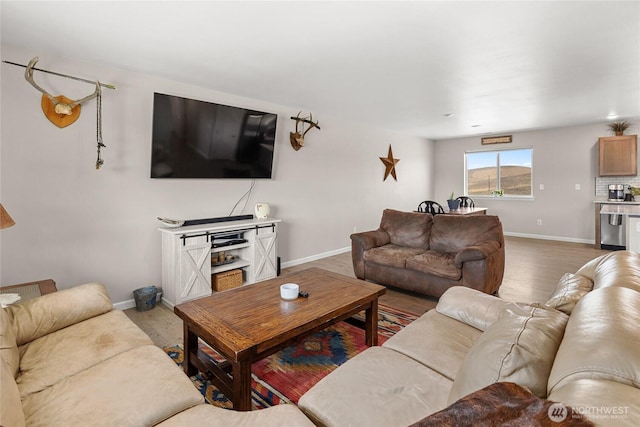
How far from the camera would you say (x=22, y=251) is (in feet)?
8.89

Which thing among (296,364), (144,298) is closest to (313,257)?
(144,298)

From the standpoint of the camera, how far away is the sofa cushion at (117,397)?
113cm

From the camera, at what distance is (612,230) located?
5734 mm

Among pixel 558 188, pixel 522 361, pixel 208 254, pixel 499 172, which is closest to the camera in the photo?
pixel 522 361

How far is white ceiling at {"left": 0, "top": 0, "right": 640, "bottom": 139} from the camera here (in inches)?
83.0

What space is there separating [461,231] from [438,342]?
2335 mm

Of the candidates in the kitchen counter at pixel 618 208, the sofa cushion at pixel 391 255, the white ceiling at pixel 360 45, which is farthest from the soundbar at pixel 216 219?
the kitchen counter at pixel 618 208

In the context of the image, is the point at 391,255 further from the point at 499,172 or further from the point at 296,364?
the point at 499,172

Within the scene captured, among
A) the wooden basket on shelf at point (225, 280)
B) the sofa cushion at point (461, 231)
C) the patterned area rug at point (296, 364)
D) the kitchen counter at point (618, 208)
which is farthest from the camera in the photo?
the kitchen counter at point (618, 208)

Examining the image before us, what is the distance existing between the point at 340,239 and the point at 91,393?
15.3ft

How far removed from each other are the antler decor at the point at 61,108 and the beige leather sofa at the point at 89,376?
69.3 inches

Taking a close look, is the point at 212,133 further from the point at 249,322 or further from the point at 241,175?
the point at 249,322

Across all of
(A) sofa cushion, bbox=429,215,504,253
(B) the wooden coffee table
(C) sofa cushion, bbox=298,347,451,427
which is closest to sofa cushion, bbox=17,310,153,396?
(B) the wooden coffee table

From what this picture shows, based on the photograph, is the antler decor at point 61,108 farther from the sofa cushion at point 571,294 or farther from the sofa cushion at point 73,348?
the sofa cushion at point 571,294
